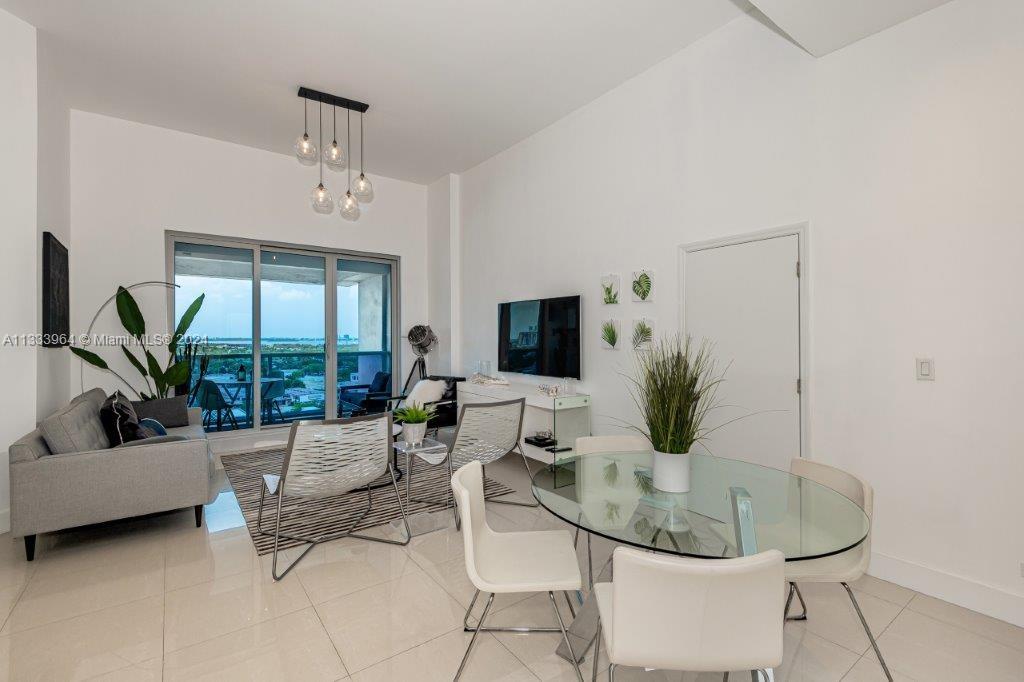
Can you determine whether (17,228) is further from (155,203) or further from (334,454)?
(334,454)

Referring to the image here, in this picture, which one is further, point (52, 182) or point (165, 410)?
point (165, 410)

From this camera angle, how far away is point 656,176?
388cm

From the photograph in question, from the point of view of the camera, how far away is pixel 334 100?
4398mm

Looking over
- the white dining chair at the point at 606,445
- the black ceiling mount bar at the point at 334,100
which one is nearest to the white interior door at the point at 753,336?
the white dining chair at the point at 606,445

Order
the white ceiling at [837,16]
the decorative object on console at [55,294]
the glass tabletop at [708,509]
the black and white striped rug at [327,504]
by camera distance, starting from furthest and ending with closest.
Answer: the decorative object on console at [55,294]
the black and white striped rug at [327,504]
the white ceiling at [837,16]
the glass tabletop at [708,509]

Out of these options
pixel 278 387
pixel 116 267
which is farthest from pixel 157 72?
pixel 278 387

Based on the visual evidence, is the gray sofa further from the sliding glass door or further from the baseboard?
the baseboard

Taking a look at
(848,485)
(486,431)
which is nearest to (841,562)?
(848,485)

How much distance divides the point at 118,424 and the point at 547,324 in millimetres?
3558

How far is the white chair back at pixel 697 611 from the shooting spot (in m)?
1.21

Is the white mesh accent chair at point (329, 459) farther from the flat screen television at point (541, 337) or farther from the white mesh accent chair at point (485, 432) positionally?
the flat screen television at point (541, 337)

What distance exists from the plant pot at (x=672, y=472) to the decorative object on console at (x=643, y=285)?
7.02ft

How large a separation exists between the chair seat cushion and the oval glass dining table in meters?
0.24

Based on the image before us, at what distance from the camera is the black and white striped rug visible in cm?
331
